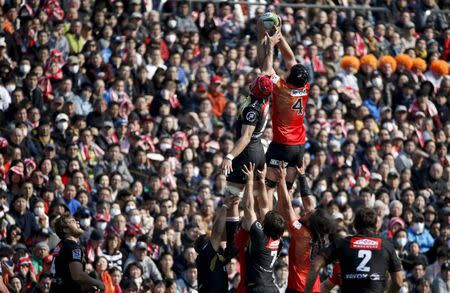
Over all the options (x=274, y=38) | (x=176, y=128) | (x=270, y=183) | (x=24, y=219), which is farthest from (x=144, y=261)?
(x=274, y=38)

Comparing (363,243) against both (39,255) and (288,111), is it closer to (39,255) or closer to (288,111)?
(288,111)

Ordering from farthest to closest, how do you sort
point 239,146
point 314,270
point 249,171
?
1. point 249,171
2. point 239,146
3. point 314,270

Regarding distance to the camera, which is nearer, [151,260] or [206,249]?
[206,249]

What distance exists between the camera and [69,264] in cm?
1658

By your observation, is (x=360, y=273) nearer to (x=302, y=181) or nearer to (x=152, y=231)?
(x=302, y=181)

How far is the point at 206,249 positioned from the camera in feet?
57.6

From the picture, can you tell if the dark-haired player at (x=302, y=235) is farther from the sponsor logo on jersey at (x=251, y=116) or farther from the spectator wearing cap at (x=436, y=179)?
the spectator wearing cap at (x=436, y=179)

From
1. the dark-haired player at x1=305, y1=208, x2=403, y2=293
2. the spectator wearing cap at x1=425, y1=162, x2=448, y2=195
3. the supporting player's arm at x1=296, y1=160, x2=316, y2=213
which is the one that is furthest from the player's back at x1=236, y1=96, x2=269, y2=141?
the spectator wearing cap at x1=425, y1=162, x2=448, y2=195

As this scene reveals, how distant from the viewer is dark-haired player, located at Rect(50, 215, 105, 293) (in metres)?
16.5

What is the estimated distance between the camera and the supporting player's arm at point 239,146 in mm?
16969

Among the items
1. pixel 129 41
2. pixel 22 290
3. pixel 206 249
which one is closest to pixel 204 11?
pixel 129 41

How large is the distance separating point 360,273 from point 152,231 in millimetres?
7359

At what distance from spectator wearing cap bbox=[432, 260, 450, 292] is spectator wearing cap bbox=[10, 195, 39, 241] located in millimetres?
6814

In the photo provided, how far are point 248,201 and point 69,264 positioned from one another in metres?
2.38
